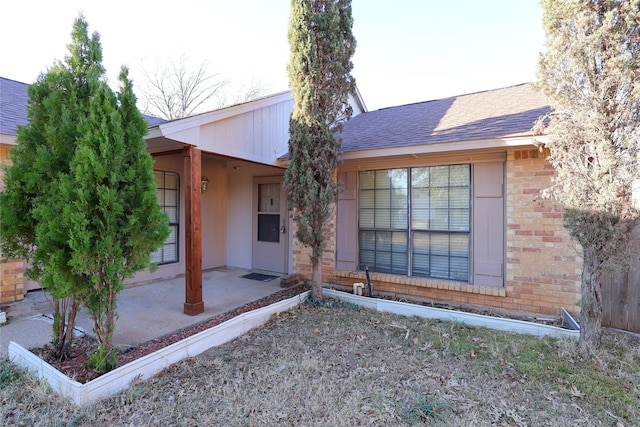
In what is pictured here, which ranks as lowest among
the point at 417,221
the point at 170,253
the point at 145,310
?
the point at 145,310

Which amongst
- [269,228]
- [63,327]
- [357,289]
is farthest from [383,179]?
[63,327]

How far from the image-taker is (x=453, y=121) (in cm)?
562

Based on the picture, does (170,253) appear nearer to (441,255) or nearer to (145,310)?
(145,310)

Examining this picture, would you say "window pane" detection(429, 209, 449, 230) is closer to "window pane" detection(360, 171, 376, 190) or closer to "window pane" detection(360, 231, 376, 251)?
"window pane" detection(360, 231, 376, 251)

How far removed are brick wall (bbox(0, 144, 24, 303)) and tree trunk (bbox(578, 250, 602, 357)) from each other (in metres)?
7.20

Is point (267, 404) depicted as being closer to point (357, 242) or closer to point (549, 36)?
point (357, 242)

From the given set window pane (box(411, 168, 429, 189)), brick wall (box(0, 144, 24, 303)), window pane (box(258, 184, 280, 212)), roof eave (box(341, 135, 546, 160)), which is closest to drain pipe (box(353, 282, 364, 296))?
window pane (box(411, 168, 429, 189))

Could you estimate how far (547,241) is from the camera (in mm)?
4262

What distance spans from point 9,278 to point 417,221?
6.14 m

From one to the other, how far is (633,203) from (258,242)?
6222 millimetres

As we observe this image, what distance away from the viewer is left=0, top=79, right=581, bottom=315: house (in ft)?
14.1

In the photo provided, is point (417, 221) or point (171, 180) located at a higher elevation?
point (171, 180)

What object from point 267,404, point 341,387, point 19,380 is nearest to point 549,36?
point 341,387

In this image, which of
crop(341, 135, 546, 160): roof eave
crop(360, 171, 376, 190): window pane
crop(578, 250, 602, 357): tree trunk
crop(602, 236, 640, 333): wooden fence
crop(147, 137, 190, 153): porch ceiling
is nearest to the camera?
crop(578, 250, 602, 357): tree trunk
